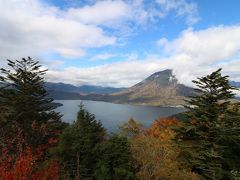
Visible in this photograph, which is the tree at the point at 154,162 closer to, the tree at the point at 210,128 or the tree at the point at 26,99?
the tree at the point at 210,128

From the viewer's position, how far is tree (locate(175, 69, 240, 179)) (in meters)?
34.9

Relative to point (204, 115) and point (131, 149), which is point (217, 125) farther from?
point (131, 149)

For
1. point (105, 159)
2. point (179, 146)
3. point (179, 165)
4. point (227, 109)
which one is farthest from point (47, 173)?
point (227, 109)

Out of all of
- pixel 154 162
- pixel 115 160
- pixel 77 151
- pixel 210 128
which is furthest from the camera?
pixel 210 128

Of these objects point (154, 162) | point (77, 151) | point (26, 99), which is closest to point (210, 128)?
point (154, 162)

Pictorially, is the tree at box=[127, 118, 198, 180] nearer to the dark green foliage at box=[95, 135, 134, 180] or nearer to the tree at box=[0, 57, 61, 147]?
the dark green foliage at box=[95, 135, 134, 180]

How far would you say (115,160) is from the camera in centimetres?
3192

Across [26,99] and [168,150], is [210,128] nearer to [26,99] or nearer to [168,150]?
[168,150]

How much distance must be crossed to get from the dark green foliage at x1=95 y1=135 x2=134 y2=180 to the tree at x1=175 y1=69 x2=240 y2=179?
9218mm

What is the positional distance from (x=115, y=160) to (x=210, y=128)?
13.3 meters

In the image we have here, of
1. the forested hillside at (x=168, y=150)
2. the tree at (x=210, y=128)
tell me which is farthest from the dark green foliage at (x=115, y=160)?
the tree at (x=210, y=128)

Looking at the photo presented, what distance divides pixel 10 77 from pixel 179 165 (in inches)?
1316

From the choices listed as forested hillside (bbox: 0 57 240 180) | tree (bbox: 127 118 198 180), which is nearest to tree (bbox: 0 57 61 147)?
forested hillside (bbox: 0 57 240 180)

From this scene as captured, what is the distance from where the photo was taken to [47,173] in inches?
939
